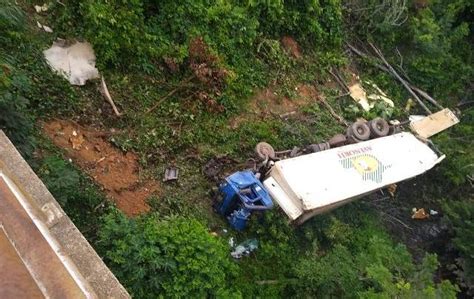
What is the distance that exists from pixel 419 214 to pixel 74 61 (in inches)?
243

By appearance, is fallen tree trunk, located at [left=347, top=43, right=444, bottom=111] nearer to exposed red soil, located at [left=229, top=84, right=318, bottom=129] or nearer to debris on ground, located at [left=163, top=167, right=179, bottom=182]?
exposed red soil, located at [left=229, top=84, right=318, bottom=129]

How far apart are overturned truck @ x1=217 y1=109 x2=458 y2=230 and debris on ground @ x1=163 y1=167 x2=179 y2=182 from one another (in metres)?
0.67

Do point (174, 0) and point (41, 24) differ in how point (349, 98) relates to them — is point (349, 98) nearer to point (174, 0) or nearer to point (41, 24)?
point (174, 0)

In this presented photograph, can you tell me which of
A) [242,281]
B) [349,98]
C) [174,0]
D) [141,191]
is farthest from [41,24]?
[349,98]

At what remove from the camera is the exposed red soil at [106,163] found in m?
6.25

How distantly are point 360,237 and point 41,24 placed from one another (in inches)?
228

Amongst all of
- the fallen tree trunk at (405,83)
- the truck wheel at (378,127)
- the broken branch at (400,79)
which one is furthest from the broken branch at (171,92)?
the broken branch at (400,79)

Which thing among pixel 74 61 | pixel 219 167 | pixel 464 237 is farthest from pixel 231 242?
pixel 464 237

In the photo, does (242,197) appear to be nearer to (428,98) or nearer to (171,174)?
(171,174)

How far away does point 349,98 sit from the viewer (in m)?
8.98

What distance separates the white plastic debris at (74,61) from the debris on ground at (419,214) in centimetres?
572

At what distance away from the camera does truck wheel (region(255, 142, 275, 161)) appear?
23.1 ft

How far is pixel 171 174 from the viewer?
22.0 feet

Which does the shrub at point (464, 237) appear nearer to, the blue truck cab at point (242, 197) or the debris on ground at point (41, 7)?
the blue truck cab at point (242, 197)
